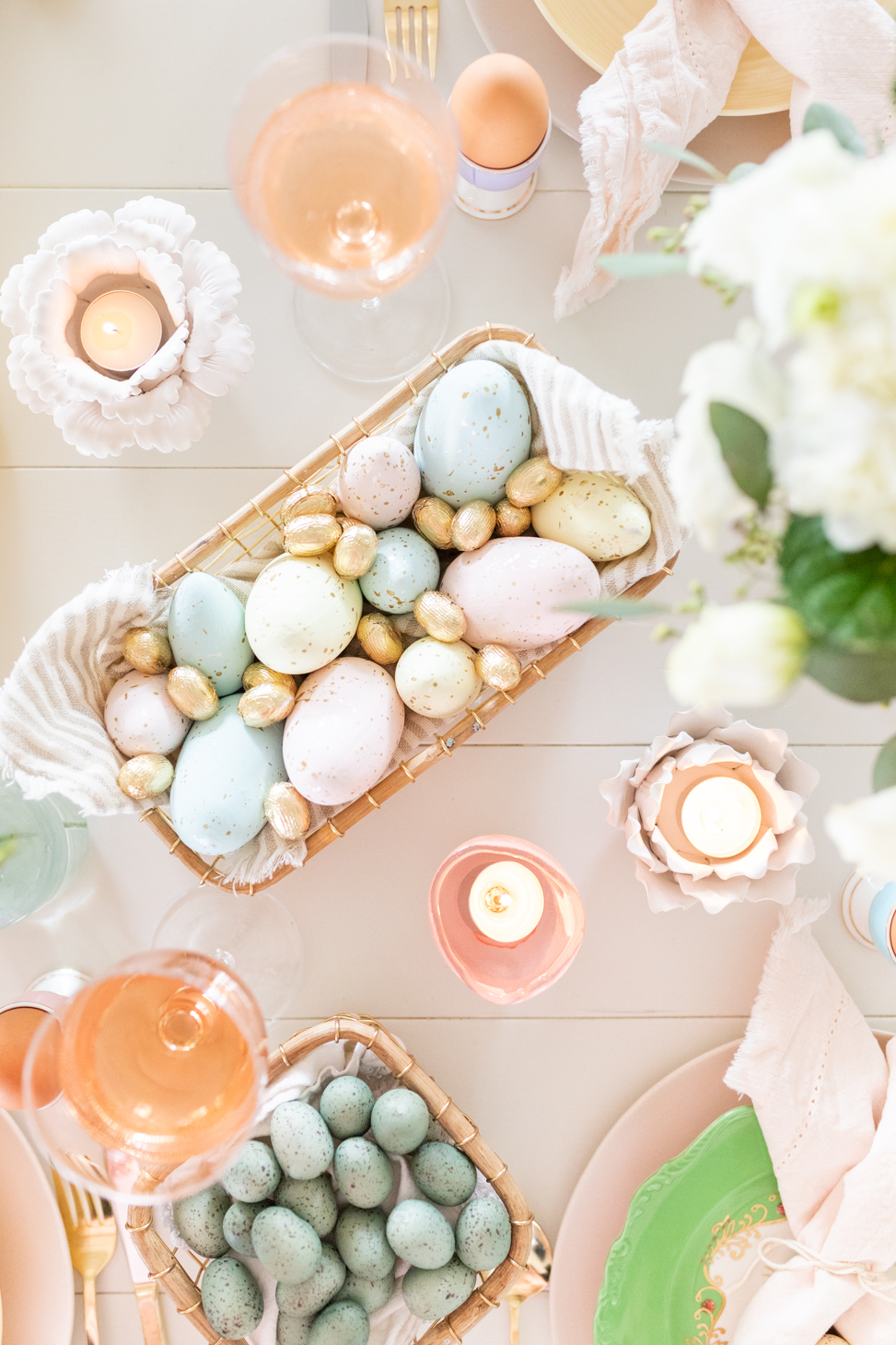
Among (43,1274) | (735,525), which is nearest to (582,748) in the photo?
(735,525)

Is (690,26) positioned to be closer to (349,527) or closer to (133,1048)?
(349,527)

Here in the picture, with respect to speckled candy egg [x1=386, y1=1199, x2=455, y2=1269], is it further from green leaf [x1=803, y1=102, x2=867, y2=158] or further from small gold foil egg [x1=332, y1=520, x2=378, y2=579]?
green leaf [x1=803, y1=102, x2=867, y2=158]

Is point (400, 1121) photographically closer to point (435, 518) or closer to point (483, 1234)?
point (483, 1234)

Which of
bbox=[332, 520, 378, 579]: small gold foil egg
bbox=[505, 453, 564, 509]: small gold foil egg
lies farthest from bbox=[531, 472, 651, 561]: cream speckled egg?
bbox=[332, 520, 378, 579]: small gold foil egg

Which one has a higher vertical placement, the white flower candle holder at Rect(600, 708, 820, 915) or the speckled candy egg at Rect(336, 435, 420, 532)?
the speckled candy egg at Rect(336, 435, 420, 532)

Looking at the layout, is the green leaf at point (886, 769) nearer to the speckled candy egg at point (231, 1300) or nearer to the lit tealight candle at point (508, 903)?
the lit tealight candle at point (508, 903)

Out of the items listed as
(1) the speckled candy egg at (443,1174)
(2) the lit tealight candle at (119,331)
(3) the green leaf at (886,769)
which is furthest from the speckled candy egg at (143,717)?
(3) the green leaf at (886,769)
